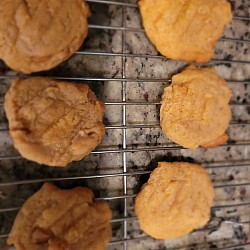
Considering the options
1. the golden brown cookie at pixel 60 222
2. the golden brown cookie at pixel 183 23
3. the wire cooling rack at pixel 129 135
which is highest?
the golden brown cookie at pixel 183 23

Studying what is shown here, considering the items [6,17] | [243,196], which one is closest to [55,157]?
[6,17]

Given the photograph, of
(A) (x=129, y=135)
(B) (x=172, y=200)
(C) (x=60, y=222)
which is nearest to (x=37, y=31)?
(A) (x=129, y=135)

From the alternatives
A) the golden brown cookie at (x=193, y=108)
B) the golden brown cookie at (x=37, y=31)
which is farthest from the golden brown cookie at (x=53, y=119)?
the golden brown cookie at (x=193, y=108)

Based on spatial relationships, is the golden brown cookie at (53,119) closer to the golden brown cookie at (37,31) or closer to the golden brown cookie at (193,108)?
the golden brown cookie at (37,31)

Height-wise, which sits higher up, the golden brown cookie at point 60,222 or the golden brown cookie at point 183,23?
the golden brown cookie at point 183,23

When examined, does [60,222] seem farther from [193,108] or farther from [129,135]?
[193,108]

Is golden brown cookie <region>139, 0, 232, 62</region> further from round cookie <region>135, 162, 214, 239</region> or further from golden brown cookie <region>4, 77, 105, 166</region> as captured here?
round cookie <region>135, 162, 214, 239</region>

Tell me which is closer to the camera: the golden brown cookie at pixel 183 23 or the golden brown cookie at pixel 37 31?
the golden brown cookie at pixel 37 31

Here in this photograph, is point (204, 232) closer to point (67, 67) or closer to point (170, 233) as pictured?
point (170, 233)
